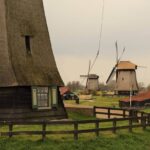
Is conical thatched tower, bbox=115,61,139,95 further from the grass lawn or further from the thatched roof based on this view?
the grass lawn

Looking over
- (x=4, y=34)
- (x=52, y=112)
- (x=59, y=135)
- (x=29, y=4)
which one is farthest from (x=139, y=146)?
(x=29, y=4)

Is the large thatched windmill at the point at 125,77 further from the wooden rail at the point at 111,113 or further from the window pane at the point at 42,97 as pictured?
the window pane at the point at 42,97

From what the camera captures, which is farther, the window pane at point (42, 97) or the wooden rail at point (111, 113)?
the wooden rail at point (111, 113)

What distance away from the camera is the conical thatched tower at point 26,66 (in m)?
26.8

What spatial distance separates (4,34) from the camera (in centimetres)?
2770

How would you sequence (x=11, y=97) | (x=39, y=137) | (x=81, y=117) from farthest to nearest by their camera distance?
(x=81, y=117) < (x=11, y=97) < (x=39, y=137)

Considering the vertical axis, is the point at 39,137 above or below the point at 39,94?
below

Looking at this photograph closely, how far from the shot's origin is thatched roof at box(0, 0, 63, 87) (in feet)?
89.1

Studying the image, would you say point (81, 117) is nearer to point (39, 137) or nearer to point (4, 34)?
point (4, 34)

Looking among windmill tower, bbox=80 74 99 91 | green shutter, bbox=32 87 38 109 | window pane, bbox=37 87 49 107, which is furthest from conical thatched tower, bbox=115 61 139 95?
green shutter, bbox=32 87 38 109

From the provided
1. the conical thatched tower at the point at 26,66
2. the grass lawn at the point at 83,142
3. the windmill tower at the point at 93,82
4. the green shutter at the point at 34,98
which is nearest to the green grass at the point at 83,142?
the grass lawn at the point at 83,142

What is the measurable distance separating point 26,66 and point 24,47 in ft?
4.65

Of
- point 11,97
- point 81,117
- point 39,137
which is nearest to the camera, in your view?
point 39,137

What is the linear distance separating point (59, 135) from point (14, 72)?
21.7 ft
